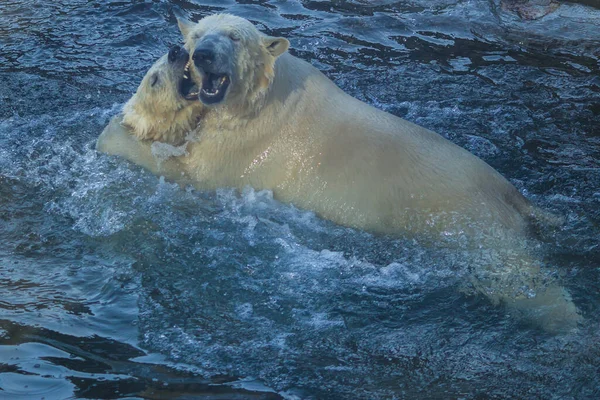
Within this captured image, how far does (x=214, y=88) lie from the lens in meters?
5.73

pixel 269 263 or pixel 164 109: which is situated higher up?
pixel 164 109

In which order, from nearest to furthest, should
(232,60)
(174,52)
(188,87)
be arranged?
(232,60) → (174,52) → (188,87)

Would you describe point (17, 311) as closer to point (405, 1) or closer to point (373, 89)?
point (373, 89)

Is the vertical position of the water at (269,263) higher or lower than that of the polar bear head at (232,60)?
lower

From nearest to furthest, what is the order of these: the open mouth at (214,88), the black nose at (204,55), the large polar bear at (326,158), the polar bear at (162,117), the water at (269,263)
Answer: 1. the water at (269,263)
2. the large polar bear at (326,158)
3. the black nose at (204,55)
4. the open mouth at (214,88)
5. the polar bear at (162,117)

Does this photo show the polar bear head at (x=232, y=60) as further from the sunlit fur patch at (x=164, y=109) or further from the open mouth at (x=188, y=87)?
the sunlit fur patch at (x=164, y=109)

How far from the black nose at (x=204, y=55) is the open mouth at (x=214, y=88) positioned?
16cm

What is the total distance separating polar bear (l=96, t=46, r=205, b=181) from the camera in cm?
604

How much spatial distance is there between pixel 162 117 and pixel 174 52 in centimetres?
56

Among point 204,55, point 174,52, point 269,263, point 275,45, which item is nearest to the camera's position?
point 269,263

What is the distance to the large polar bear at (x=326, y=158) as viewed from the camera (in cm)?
537

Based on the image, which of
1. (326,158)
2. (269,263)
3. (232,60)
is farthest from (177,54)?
(269,263)

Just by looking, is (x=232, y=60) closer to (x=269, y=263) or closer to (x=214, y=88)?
(x=214, y=88)

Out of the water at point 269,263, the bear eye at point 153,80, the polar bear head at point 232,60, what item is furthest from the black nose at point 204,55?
the water at point 269,263
